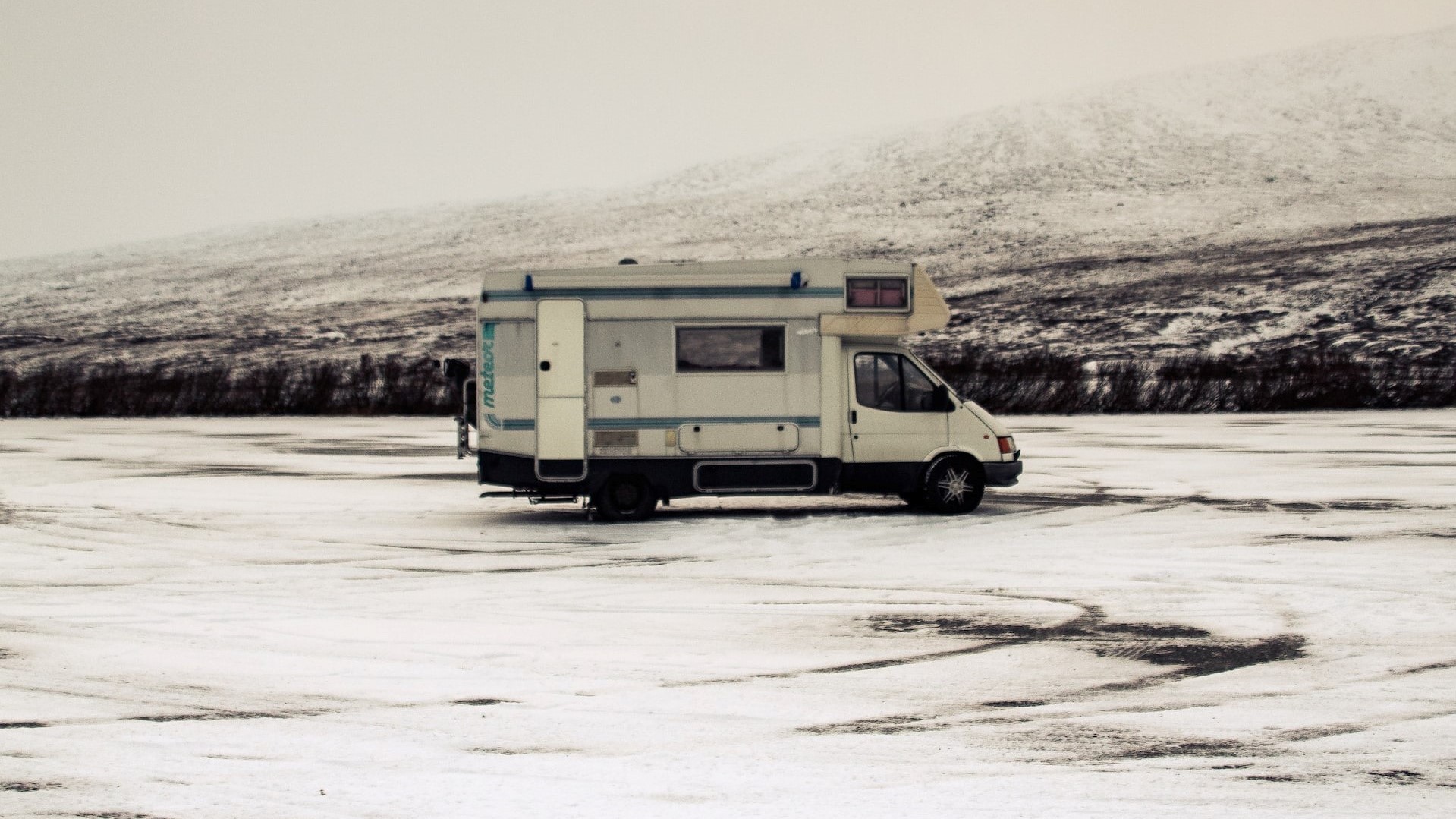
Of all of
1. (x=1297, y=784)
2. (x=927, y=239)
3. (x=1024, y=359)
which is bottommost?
(x=1297, y=784)

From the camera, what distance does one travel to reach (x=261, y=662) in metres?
8.05

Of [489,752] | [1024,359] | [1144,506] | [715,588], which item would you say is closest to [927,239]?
[1024,359]

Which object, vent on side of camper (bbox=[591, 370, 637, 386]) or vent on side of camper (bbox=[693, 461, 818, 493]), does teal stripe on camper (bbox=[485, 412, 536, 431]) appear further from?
vent on side of camper (bbox=[693, 461, 818, 493])

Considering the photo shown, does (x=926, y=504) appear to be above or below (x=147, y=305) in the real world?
below

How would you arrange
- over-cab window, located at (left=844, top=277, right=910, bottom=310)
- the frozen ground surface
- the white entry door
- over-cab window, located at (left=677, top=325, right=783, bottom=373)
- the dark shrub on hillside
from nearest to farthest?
the frozen ground surface < the white entry door < over-cab window, located at (left=677, top=325, right=783, bottom=373) < over-cab window, located at (left=844, top=277, right=910, bottom=310) < the dark shrub on hillside

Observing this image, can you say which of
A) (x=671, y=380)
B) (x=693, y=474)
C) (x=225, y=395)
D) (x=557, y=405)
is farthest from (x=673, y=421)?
(x=225, y=395)

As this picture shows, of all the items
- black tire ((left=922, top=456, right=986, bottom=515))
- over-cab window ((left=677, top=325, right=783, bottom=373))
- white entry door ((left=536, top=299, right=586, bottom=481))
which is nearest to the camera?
white entry door ((left=536, top=299, right=586, bottom=481))

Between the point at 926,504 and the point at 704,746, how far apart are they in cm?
907

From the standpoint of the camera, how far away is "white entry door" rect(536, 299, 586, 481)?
577 inches

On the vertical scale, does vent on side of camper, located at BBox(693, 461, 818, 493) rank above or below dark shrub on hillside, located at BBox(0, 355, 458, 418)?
below

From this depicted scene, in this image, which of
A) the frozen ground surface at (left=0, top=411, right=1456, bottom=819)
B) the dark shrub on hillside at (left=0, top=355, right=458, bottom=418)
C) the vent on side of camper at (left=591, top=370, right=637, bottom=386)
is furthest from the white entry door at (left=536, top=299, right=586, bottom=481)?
the dark shrub on hillside at (left=0, top=355, right=458, bottom=418)

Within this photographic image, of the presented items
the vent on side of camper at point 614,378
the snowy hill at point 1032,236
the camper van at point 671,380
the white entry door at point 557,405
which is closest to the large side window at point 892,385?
the camper van at point 671,380

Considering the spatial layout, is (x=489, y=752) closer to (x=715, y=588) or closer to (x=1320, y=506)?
(x=715, y=588)

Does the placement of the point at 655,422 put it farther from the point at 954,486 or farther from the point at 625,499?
the point at 954,486
